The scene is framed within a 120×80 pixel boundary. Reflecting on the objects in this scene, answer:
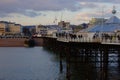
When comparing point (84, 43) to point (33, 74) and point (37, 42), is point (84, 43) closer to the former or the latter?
point (33, 74)

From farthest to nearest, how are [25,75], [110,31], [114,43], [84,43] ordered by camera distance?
[110,31], [25,75], [84,43], [114,43]

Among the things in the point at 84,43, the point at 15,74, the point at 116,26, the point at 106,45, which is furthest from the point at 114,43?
the point at 116,26

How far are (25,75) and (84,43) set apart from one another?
1018 centimetres

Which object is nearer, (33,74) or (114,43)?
(114,43)

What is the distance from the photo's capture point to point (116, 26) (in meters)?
59.9

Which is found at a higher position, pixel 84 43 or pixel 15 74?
pixel 84 43

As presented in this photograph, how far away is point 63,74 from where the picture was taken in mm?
49969

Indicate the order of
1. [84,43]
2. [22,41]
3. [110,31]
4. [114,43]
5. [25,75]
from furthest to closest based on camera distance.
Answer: [22,41]
[110,31]
[25,75]
[84,43]
[114,43]

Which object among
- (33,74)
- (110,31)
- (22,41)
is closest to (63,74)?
(33,74)

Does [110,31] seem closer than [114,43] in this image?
No

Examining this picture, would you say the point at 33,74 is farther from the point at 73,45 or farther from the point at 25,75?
the point at 73,45

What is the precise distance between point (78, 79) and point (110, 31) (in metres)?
14.8

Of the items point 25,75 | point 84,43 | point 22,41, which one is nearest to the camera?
point 84,43

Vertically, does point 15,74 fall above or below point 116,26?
below
